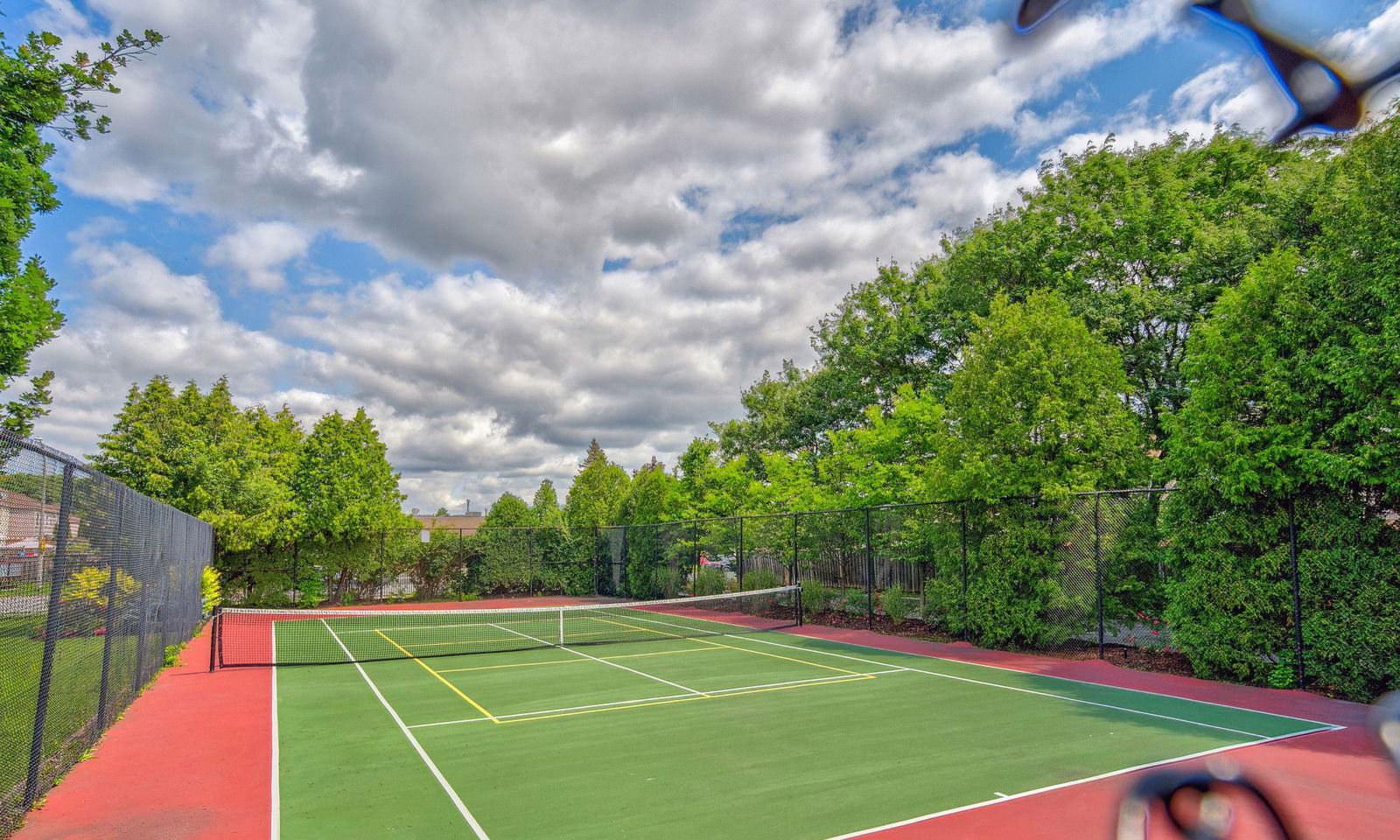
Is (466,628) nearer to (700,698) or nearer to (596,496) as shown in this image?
(700,698)

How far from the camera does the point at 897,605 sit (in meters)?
19.6

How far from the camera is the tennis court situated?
20.8 feet

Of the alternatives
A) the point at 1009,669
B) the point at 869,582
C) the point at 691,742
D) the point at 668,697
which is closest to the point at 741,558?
the point at 869,582

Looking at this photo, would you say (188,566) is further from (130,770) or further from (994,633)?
(994,633)

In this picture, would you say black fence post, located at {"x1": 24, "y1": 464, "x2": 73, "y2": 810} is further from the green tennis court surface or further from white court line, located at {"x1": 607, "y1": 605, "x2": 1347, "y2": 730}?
white court line, located at {"x1": 607, "y1": 605, "x2": 1347, "y2": 730}

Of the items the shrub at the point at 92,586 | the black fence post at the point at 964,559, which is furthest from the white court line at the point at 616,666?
the black fence post at the point at 964,559

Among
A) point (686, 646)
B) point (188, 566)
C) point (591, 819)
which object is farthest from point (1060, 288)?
point (188, 566)

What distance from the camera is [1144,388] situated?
75.1 ft

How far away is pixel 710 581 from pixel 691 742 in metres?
18.8

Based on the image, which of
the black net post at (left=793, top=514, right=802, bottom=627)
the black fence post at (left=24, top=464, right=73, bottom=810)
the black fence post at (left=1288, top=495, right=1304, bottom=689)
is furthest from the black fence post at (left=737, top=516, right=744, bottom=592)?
the black fence post at (left=24, top=464, right=73, bottom=810)

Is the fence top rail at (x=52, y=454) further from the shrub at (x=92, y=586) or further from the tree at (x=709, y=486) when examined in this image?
the tree at (x=709, y=486)

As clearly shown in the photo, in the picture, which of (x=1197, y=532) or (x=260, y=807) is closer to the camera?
(x=260, y=807)

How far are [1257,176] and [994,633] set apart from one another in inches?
687

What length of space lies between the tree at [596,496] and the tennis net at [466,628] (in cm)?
1263
